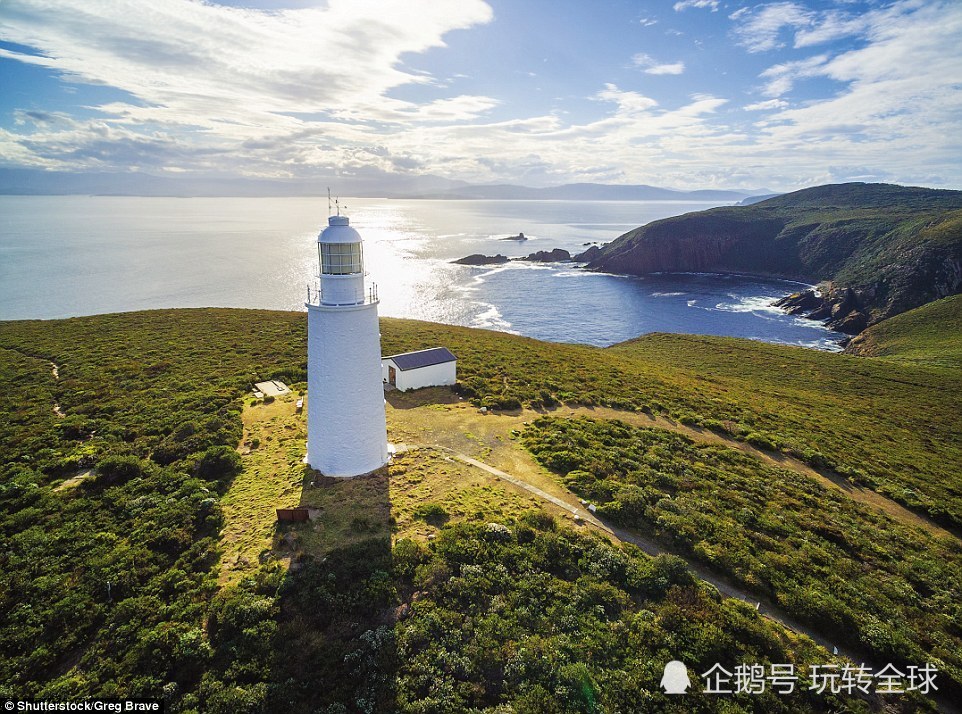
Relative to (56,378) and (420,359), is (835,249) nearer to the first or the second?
(420,359)

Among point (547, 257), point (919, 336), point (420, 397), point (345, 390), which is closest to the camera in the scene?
point (345, 390)

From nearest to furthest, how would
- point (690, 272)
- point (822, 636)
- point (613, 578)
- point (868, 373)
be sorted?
point (822, 636), point (613, 578), point (868, 373), point (690, 272)

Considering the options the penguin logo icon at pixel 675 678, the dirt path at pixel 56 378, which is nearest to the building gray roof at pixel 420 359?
the dirt path at pixel 56 378

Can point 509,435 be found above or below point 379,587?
below

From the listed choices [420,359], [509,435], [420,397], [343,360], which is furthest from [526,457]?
[420,359]

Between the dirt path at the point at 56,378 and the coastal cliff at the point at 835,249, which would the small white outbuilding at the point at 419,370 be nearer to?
the dirt path at the point at 56,378

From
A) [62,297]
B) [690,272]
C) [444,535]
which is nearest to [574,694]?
[444,535]

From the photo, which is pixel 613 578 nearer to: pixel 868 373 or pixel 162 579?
pixel 162 579
